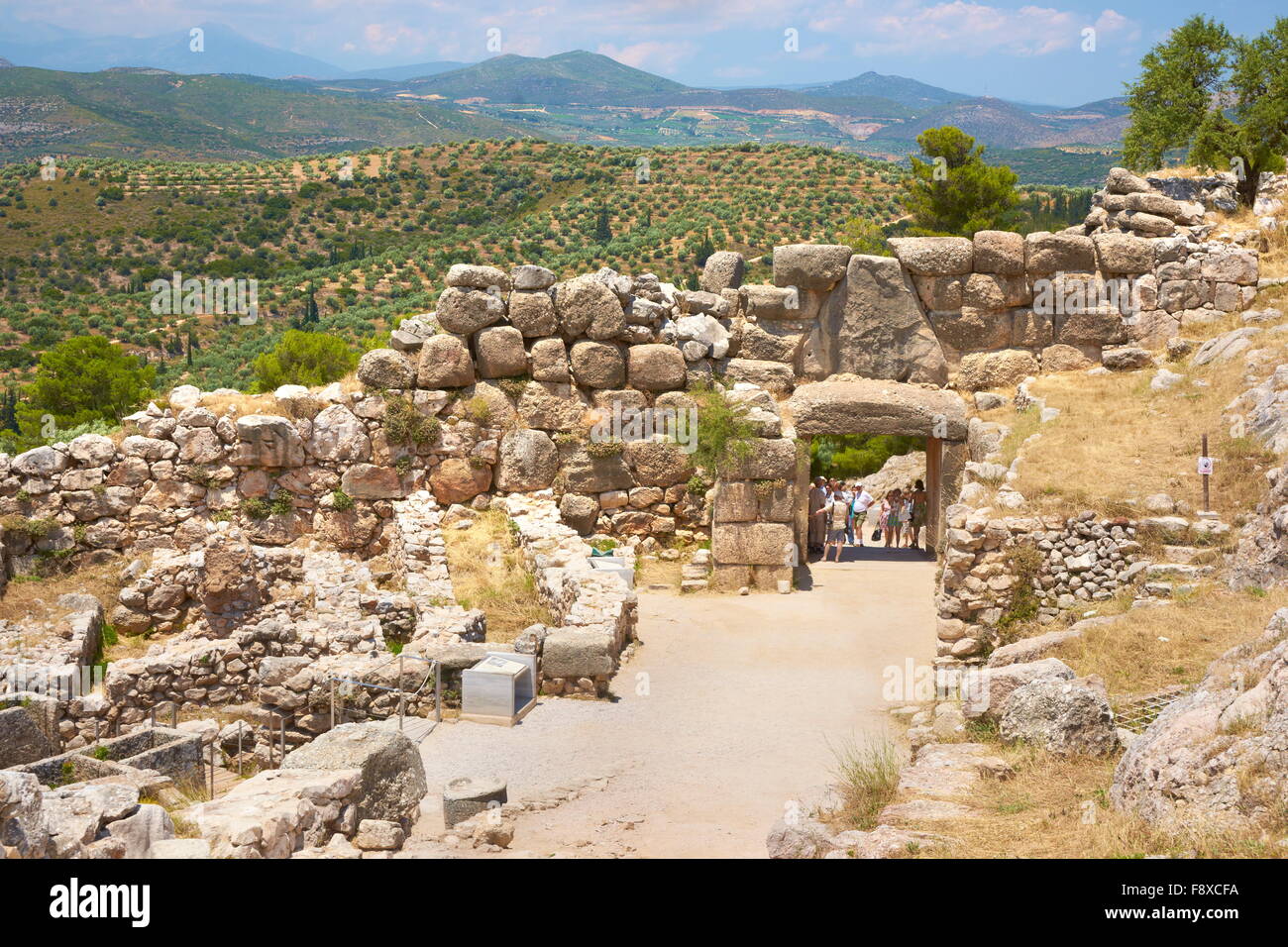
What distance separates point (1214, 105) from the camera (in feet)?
83.7

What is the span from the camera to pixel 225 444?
14.7 metres

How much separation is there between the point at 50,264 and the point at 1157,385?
50.1m

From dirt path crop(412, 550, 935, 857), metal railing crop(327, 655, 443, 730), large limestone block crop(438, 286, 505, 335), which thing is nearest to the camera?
dirt path crop(412, 550, 935, 857)

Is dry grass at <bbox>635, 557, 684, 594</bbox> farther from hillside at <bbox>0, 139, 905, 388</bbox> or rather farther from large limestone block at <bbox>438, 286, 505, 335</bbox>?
hillside at <bbox>0, 139, 905, 388</bbox>

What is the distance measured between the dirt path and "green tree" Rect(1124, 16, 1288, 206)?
498 inches

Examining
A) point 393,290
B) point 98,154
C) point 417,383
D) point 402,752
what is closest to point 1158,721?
point 402,752

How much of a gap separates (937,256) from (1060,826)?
42.2 feet

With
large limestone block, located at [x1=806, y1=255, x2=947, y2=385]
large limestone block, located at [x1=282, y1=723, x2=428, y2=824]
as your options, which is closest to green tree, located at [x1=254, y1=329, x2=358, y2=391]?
large limestone block, located at [x1=806, y1=255, x2=947, y2=385]

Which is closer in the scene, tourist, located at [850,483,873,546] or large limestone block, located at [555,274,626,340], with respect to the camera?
large limestone block, located at [555,274,626,340]

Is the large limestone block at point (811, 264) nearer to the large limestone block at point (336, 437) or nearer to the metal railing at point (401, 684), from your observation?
the large limestone block at point (336, 437)

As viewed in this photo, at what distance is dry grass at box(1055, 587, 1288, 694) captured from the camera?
8117 millimetres

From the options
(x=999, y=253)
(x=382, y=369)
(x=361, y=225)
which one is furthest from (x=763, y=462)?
(x=361, y=225)

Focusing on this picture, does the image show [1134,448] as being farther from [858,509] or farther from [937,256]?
[858,509]

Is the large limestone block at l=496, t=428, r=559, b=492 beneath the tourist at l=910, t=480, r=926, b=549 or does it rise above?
above
